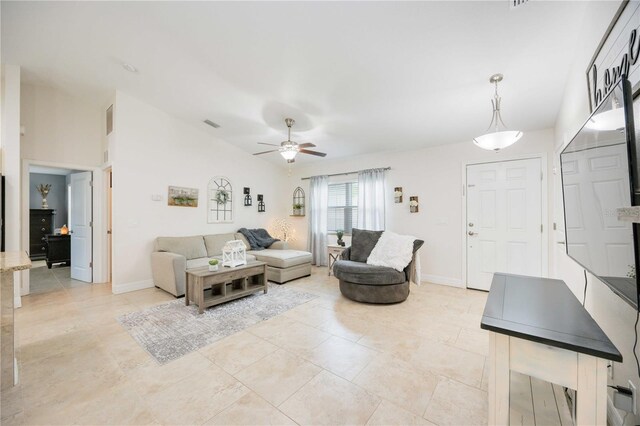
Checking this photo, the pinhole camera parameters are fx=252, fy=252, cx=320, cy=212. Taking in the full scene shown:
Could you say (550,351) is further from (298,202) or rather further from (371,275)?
(298,202)

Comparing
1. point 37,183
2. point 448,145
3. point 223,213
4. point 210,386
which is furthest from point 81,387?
point 37,183

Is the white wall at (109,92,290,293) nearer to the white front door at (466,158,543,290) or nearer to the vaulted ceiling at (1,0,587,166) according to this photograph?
the vaulted ceiling at (1,0,587,166)

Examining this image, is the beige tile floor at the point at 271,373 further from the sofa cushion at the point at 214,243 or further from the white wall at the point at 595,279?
the sofa cushion at the point at 214,243

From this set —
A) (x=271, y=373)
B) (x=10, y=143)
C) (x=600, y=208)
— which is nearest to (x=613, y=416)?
(x=600, y=208)

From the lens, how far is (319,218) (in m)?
5.93

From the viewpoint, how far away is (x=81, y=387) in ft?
6.04

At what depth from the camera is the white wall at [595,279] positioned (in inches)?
51.6

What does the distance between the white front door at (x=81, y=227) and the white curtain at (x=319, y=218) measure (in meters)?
4.25

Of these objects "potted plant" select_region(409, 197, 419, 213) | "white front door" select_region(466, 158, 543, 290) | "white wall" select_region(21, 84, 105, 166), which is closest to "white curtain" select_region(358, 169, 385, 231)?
"potted plant" select_region(409, 197, 419, 213)

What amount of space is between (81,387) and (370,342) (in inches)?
91.3

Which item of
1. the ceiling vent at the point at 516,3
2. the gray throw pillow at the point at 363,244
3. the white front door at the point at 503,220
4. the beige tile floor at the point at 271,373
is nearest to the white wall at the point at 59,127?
the beige tile floor at the point at 271,373

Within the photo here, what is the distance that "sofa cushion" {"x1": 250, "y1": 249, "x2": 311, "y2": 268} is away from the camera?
458cm

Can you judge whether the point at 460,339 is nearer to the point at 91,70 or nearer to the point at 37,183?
the point at 91,70

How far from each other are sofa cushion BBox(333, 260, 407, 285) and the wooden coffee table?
52.5 inches
